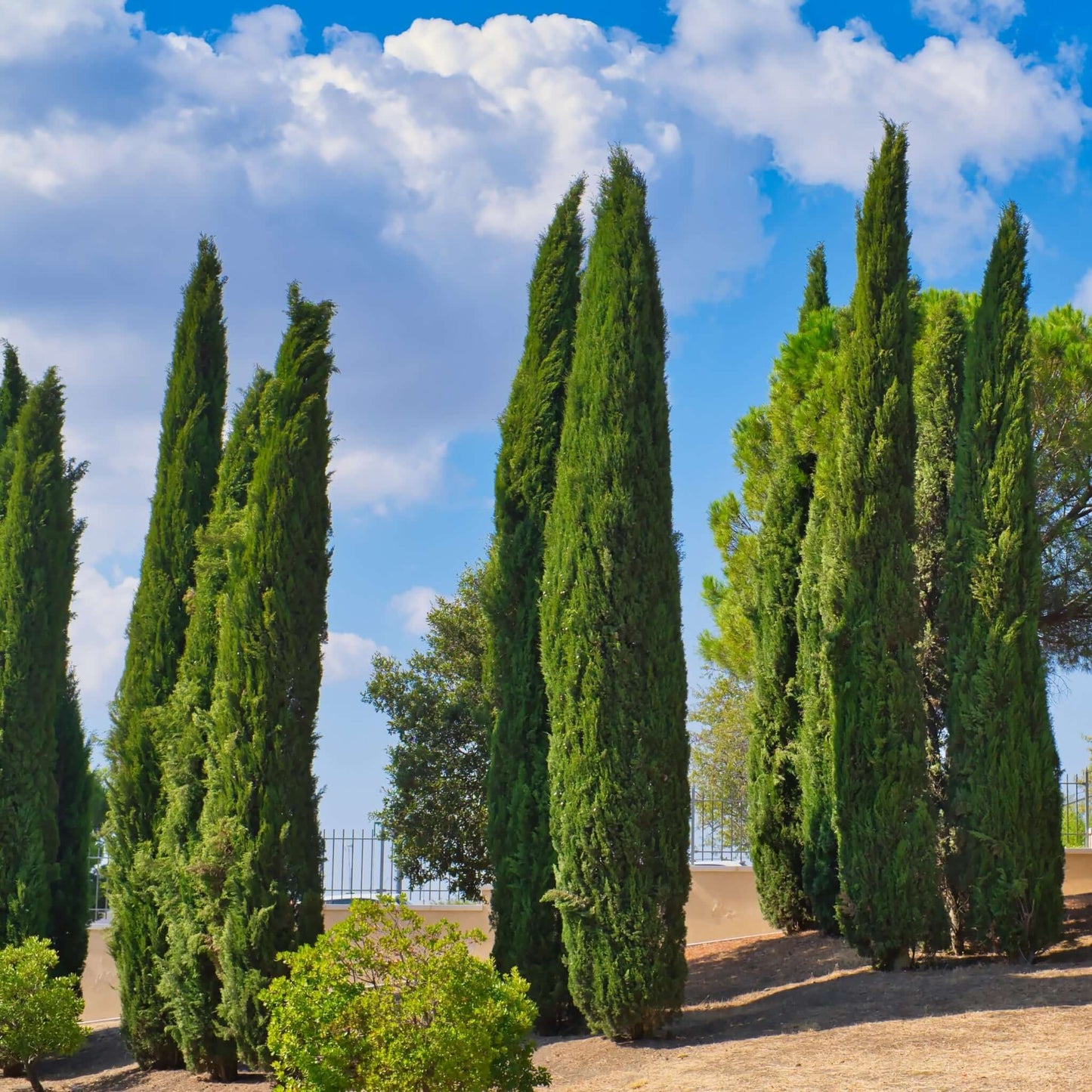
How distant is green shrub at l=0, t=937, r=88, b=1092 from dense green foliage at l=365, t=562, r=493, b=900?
19.8 feet

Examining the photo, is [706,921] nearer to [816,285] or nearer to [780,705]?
[780,705]

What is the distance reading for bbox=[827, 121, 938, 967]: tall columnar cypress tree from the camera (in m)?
11.8

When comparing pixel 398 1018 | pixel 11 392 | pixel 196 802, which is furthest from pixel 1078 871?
pixel 11 392

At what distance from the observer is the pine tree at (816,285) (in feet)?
59.0

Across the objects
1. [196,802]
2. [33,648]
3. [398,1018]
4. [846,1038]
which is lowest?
[846,1038]

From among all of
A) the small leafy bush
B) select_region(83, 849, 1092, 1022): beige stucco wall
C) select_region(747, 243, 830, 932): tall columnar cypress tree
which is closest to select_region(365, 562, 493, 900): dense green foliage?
select_region(83, 849, 1092, 1022): beige stucco wall

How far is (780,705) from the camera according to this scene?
15766mm

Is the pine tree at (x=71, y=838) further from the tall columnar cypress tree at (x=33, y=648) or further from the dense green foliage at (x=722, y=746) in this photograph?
the dense green foliage at (x=722, y=746)

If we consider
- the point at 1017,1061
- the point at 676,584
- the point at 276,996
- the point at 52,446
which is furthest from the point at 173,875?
the point at 1017,1061

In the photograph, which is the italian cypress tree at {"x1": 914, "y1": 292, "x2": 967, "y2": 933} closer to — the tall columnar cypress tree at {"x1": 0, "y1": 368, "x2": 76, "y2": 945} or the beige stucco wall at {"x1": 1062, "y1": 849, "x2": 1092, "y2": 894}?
the beige stucco wall at {"x1": 1062, "y1": 849, "x2": 1092, "y2": 894}

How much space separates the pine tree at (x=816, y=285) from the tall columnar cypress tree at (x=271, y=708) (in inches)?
347

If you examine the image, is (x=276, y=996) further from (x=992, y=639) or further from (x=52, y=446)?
(x=52, y=446)

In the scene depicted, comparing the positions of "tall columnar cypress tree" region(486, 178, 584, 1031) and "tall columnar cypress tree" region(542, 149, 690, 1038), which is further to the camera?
"tall columnar cypress tree" region(486, 178, 584, 1031)

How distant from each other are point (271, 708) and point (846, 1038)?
582 centimetres
